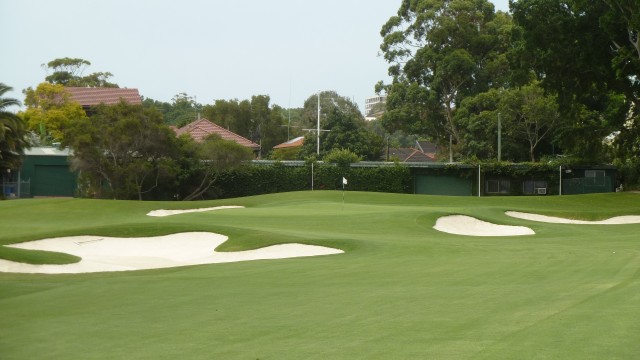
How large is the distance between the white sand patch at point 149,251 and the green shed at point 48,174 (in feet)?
130

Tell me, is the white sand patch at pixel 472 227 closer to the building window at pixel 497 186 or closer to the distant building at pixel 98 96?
the building window at pixel 497 186

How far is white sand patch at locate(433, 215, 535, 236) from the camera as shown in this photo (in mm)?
30562

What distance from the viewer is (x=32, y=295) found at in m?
13.5

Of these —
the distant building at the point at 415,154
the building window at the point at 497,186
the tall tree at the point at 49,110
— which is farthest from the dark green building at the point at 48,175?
the distant building at the point at 415,154

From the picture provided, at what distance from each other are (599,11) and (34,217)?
2808 centimetres

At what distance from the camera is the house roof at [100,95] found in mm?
81062

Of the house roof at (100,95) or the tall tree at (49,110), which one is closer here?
the tall tree at (49,110)

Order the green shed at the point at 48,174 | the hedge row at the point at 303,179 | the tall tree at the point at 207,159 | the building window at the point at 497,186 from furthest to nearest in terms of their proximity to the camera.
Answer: the building window at the point at 497,186 < the green shed at the point at 48,174 < the hedge row at the point at 303,179 < the tall tree at the point at 207,159

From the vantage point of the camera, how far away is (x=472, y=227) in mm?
31859

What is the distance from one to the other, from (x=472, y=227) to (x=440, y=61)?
1685 inches

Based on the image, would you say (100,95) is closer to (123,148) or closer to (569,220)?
(123,148)

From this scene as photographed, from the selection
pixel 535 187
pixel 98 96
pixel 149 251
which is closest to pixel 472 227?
pixel 149 251

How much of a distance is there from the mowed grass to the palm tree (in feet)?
115

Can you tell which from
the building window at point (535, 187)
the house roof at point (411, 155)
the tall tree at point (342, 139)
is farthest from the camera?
the house roof at point (411, 155)
